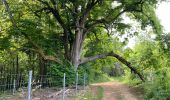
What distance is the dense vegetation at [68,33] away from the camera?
23000 millimetres

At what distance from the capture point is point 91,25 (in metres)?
26.4

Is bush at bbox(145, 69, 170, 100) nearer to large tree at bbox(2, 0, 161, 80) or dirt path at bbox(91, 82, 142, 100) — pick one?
dirt path at bbox(91, 82, 142, 100)

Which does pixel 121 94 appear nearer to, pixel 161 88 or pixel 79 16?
pixel 161 88

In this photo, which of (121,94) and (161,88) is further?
(121,94)

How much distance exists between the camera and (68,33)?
2602 centimetres

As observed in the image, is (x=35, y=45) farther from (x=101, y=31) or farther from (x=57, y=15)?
(x=101, y=31)

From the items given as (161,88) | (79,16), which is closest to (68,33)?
(79,16)

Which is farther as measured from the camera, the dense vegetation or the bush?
the dense vegetation

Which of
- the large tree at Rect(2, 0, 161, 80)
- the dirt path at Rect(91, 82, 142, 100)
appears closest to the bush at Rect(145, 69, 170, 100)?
the dirt path at Rect(91, 82, 142, 100)

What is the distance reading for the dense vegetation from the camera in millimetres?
23000

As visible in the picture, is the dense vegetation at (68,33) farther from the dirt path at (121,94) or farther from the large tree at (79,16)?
the dirt path at (121,94)

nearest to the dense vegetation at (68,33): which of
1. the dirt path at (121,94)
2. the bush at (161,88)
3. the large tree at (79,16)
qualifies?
the large tree at (79,16)

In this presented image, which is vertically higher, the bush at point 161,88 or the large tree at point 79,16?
the large tree at point 79,16

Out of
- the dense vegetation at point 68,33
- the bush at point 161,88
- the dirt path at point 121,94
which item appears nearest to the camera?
the bush at point 161,88
